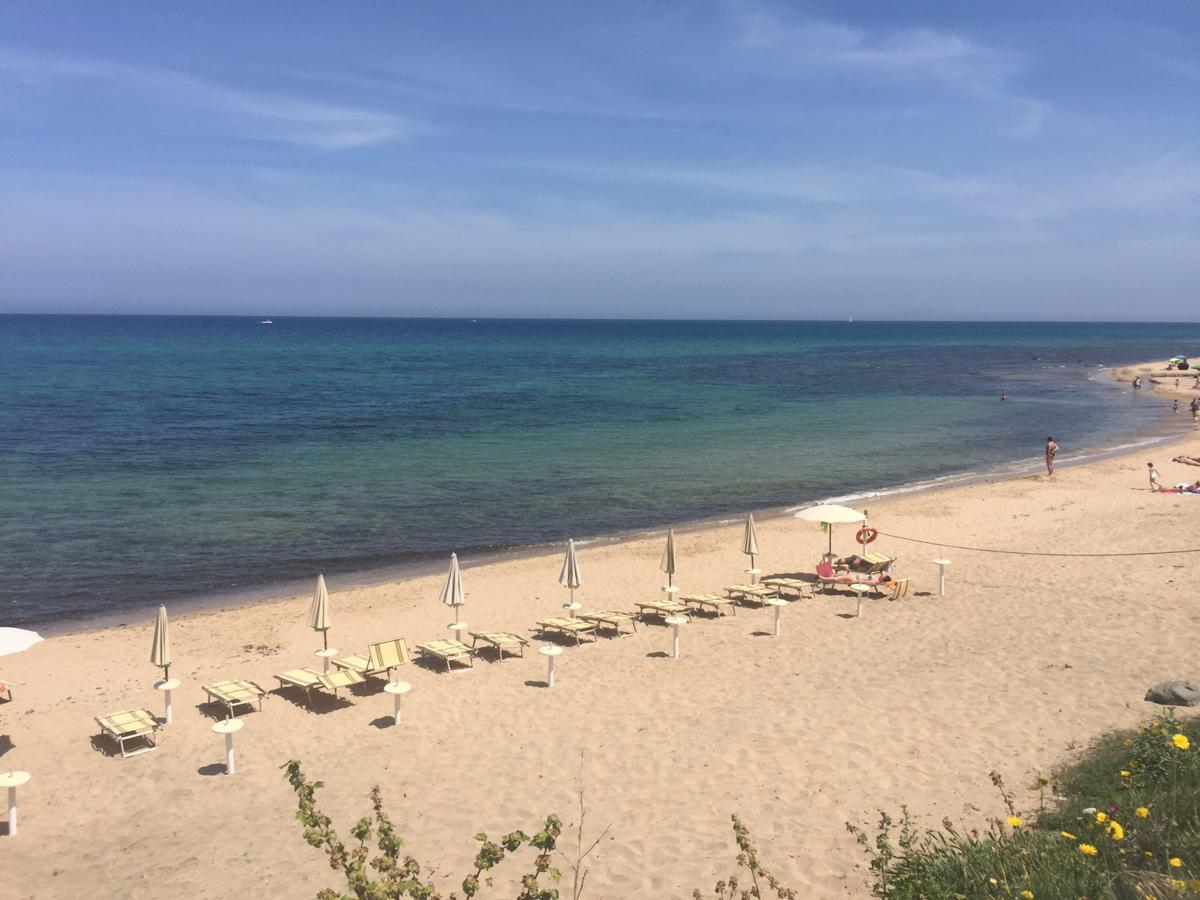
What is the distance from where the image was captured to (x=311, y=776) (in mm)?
10344

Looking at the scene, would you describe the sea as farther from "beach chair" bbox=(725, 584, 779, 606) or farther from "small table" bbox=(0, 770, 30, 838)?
"small table" bbox=(0, 770, 30, 838)

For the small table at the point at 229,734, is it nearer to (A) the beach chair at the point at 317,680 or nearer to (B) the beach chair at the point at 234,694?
(B) the beach chair at the point at 234,694

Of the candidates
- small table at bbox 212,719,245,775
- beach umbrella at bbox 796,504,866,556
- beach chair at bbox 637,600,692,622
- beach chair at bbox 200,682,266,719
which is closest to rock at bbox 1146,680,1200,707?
beach umbrella at bbox 796,504,866,556

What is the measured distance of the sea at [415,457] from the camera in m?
22.1

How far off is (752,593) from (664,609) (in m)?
1.79

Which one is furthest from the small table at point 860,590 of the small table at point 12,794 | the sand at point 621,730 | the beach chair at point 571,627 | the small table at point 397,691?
the small table at point 12,794

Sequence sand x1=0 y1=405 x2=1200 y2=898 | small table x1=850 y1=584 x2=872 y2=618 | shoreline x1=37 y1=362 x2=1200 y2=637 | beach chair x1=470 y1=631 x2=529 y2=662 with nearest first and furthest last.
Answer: sand x1=0 y1=405 x2=1200 y2=898
beach chair x1=470 y1=631 x2=529 y2=662
small table x1=850 y1=584 x2=872 y2=618
shoreline x1=37 y1=362 x2=1200 y2=637

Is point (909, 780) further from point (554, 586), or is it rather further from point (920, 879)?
point (554, 586)

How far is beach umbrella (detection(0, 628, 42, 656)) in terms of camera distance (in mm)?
11555

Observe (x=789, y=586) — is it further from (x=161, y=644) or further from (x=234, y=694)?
(x=161, y=644)

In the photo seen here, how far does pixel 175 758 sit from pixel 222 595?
8.73 meters

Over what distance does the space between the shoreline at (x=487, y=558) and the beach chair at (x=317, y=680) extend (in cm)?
587

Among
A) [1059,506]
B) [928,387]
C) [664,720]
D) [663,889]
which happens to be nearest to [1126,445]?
[1059,506]

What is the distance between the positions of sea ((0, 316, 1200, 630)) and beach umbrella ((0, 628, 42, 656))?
21.6ft
